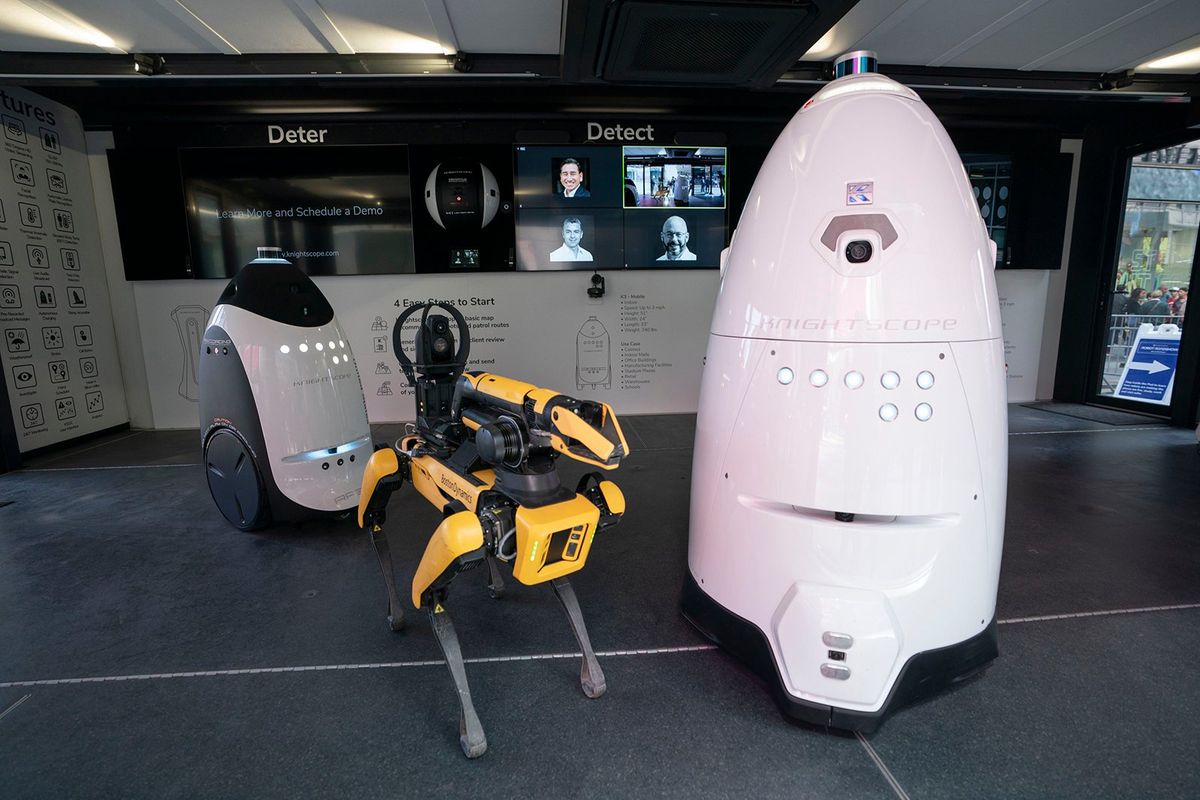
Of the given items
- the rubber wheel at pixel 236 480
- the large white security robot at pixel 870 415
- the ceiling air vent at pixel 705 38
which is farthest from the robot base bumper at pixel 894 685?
the ceiling air vent at pixel 705 38

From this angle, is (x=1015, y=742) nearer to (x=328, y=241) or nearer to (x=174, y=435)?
(x=328, y=241)

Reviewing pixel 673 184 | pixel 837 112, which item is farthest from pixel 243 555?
pixel 673 184

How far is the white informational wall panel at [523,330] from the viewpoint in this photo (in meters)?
4.81

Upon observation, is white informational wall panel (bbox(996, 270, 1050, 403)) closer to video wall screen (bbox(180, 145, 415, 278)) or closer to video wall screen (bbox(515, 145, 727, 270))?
video wall screen (bbox(515, 145, 727, 270))

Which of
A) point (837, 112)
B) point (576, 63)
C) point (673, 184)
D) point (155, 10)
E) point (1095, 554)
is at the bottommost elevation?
point (1095, 554)

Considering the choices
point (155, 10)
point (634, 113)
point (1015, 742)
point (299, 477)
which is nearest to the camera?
point (1015, 742)

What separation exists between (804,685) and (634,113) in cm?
446

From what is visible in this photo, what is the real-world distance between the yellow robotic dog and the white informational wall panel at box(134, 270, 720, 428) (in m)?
3.39

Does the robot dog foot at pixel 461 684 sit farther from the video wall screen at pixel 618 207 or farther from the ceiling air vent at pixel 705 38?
the video wall screen at pixel 618 207

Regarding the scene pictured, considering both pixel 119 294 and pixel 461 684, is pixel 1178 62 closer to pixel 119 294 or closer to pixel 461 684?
pixel 461 684

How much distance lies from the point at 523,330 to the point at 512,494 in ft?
12.5

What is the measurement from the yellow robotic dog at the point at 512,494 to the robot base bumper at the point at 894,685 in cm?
39

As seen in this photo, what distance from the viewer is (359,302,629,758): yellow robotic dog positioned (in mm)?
1140

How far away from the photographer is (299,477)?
2551mm
